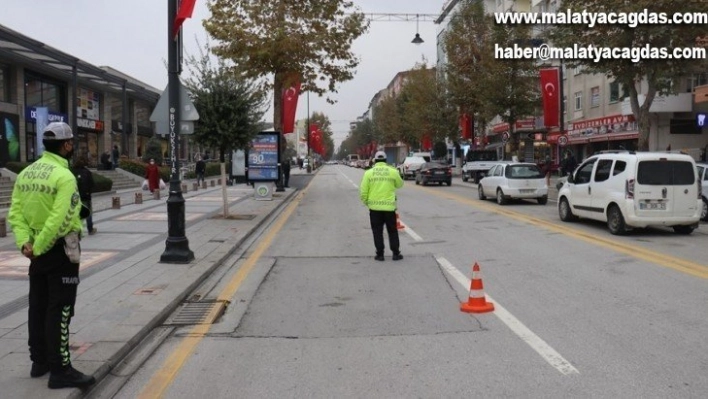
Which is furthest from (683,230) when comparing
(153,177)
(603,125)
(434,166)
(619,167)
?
(603,125)

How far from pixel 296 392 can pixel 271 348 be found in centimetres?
115

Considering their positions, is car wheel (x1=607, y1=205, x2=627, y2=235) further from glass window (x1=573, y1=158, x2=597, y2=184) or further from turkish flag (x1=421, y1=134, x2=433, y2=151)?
turkish flag (x1=421, y1=134, x2=433, y2=151)

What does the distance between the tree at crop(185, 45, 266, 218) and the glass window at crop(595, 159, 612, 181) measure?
32.1ft

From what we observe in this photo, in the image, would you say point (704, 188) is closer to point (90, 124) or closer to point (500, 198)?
point (500, 198)

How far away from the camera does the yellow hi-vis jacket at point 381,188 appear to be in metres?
10.4

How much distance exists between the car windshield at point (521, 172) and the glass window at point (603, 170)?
733 centimetres

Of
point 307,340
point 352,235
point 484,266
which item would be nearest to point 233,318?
point 307,340

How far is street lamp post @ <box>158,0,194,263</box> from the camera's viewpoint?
9.77 meters

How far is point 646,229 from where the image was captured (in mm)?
14328

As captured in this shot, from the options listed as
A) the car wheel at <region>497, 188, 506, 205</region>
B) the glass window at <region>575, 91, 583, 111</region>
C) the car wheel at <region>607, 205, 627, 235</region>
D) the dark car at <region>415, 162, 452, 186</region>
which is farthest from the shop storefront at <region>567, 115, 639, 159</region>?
the car wheel at <region>607, 205, 627, 235</region>

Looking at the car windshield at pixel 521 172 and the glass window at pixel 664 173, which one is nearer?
the glass window at pixel 664 173

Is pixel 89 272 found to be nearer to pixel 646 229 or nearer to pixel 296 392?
pixel 296 392

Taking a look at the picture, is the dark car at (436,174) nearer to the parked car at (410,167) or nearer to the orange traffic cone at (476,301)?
the parked car at (410,167)

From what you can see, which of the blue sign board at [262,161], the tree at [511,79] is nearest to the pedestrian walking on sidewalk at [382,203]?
the blue sign board at [262,161]
